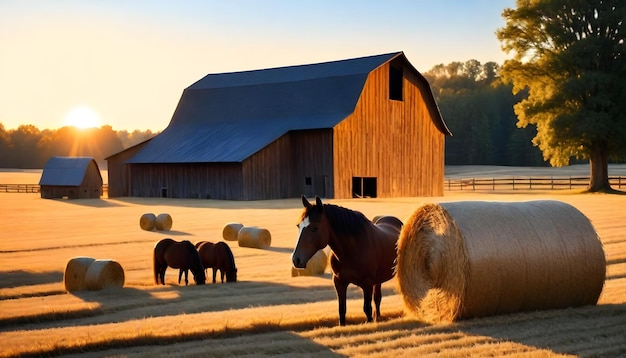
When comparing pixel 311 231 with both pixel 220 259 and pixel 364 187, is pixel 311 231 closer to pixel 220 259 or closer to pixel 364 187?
pixel 220 259

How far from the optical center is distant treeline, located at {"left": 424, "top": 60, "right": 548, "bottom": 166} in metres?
101

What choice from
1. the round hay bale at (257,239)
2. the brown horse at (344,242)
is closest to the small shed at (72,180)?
the round hay bale at (257,239)

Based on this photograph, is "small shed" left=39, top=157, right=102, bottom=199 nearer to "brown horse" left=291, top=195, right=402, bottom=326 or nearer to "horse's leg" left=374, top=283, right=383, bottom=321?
"horse's leg" left=374, top=283, right=383, bottom=321

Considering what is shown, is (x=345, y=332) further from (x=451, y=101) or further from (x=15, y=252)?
(x=451, y=101)

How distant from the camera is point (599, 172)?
47594mm

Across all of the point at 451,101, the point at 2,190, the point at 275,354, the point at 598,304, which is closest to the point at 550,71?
the point at 598,304

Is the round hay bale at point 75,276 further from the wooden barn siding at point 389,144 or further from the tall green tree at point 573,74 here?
the tall green tree at point 573,74

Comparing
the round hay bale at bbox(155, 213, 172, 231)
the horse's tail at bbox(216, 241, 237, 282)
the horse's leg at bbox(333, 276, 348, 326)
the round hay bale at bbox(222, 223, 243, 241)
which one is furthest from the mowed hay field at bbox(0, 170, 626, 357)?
the round hay bale at bbox(155, 213, 172, 231)

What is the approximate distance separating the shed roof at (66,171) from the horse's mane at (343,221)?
4431 cm

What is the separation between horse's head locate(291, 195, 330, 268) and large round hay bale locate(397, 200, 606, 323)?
5.43 ft

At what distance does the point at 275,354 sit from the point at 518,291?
354cm

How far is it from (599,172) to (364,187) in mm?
13902

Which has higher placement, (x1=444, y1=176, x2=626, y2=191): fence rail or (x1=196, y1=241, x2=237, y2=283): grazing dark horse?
(x1=444, y1=176, x2=626, y2=191): fence rail

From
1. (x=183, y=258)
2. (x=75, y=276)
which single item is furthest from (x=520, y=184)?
(x=75, y=276)
